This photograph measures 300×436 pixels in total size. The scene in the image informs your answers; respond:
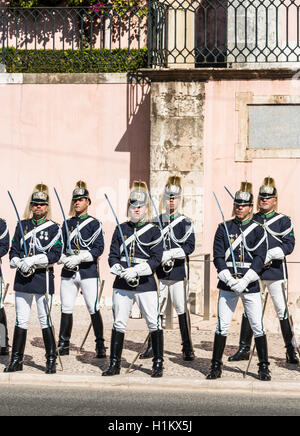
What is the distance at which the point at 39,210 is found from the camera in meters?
11.3

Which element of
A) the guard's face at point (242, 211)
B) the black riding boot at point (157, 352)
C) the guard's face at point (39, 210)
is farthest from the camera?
the guard's face at point (39, 210)

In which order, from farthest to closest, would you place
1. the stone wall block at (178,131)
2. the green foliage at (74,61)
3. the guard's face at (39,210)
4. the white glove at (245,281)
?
the green foliage at (74,61)
the stone wall block at (178,131)
the guard's face at (39,210)
the white glove at (245,281)

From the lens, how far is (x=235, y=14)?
50.9ft

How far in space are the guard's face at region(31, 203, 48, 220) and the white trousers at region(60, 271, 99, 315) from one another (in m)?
1.14

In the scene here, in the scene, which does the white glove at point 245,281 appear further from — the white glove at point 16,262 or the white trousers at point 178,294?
the white glove at point 16,262

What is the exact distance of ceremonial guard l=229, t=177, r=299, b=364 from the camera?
11758 mm

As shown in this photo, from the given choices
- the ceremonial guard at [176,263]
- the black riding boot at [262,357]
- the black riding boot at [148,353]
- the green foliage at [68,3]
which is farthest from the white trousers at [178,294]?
the green foliage at [68,3]

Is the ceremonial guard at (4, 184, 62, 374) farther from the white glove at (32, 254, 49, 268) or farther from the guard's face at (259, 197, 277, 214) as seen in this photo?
the guard's face at (259, 197, 277, 214)

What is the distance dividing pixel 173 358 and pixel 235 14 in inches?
243

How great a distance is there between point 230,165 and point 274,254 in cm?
378

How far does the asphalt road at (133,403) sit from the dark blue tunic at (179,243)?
1.93 metres

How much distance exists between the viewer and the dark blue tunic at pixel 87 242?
39.5ft

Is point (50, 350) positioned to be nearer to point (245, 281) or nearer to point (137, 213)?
point (137, 213)
